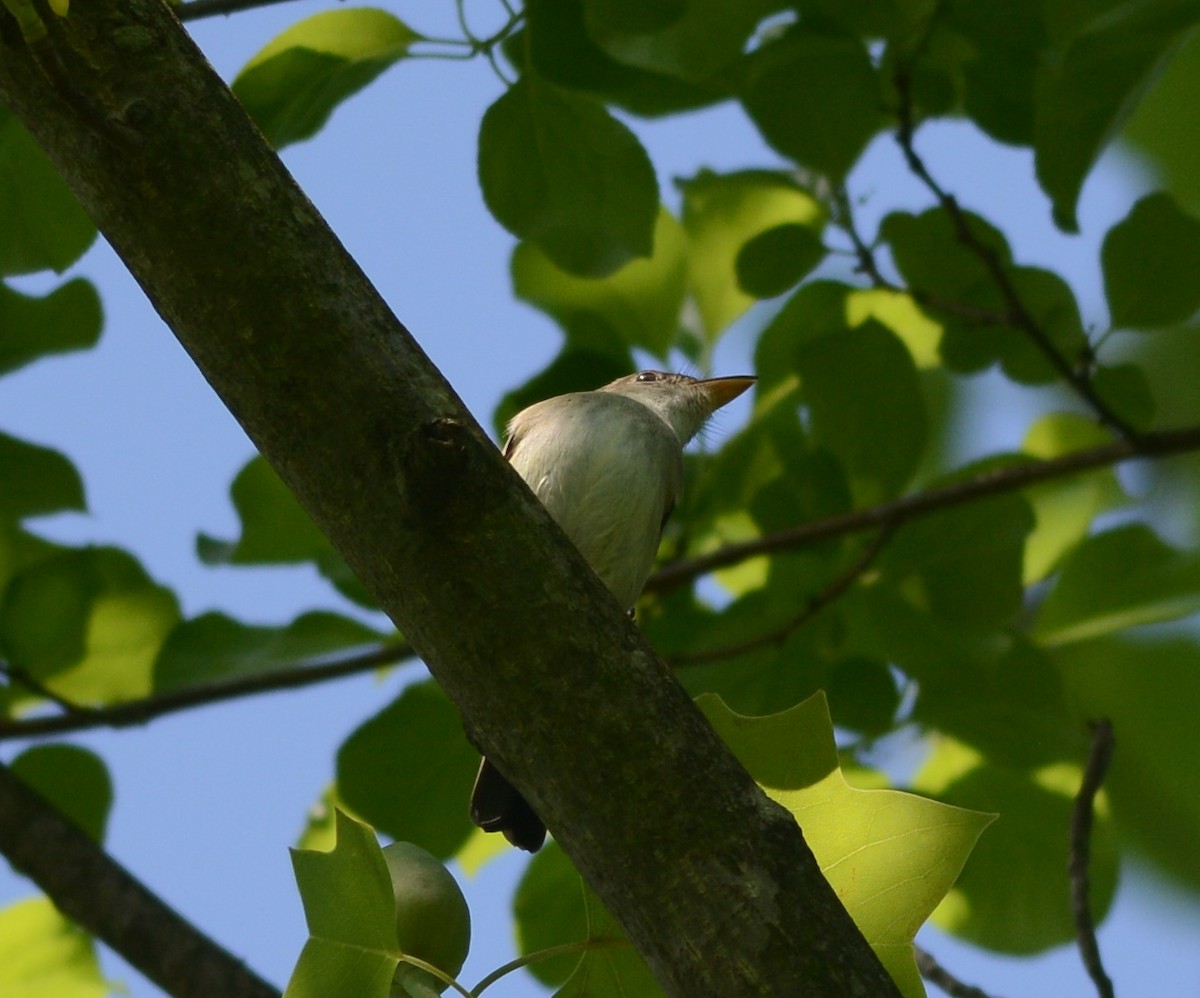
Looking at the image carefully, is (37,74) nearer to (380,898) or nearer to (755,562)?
(380,898)

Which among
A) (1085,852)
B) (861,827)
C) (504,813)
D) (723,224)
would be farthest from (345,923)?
(723,224)

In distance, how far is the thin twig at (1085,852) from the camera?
2328 millimetres

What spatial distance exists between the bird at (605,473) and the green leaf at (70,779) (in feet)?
3.43

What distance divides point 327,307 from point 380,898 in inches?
25.5

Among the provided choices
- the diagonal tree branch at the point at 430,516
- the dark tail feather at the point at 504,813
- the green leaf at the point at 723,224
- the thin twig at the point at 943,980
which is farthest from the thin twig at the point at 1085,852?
the green leaf at the point at 723,224

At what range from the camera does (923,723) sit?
3.12 m

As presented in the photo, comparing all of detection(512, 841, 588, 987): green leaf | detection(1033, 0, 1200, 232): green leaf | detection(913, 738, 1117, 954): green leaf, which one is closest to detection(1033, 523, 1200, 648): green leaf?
detection(913, 738, 1117, 954): green leaf

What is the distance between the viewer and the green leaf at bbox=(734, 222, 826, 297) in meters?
3.14

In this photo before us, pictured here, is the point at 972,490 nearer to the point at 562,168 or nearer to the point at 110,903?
the point at 562,168

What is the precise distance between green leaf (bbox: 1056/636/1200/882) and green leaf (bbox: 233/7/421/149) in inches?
77.1

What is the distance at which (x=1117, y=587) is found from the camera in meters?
3.14

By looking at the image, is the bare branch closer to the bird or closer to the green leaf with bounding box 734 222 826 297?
the bird

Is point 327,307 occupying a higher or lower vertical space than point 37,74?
lower

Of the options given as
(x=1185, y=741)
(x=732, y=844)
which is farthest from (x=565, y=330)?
(x=732, y=844)
